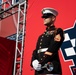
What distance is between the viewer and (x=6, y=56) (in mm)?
4949

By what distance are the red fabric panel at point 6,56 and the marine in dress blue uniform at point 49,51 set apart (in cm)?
282

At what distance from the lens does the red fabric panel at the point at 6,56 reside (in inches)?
191

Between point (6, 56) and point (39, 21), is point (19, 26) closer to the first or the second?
point (6, 56)

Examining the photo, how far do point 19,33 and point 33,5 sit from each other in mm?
747

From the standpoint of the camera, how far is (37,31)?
370 cm

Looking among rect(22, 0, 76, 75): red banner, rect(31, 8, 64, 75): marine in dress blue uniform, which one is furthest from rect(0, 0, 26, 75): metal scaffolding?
rect(31, 8, 64, 75): marine in dress blue uniform

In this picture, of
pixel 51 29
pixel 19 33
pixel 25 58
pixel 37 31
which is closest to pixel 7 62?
pixel 19 33

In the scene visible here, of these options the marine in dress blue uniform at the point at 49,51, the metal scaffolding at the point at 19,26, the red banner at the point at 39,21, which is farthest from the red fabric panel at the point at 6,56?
the marine in dress blue uniform at the point at 49,51

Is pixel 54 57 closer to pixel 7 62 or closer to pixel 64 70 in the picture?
pixel 64 70

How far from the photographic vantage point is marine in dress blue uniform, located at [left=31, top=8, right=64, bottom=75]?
1997 millimetres

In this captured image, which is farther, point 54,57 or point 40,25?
point 40,25

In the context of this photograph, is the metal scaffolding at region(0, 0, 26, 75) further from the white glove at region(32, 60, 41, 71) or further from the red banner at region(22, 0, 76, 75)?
the white glove at region(32, 60, 41, 71)

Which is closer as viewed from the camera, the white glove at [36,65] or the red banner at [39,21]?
the white glove at [36,65]

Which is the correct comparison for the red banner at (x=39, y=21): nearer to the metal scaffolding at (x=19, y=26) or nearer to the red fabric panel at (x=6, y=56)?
the metal scaffolding at (x=19, y=26)
